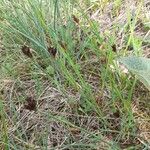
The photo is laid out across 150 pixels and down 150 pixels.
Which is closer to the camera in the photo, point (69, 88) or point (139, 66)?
point (139, 66)

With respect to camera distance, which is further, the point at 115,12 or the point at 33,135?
the point at 115,12

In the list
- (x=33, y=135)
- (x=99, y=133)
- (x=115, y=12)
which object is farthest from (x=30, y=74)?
(x=115, y=12)

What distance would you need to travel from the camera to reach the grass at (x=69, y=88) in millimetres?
1170

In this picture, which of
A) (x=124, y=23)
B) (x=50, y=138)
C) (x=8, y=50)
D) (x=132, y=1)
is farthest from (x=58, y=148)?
(x=132, y=1)

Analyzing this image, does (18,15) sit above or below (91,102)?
above

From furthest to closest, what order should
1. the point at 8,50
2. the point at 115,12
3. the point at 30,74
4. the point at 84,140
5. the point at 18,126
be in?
the point at 115,12, the point at 8,50, the point at 30,74, the point at 18,126, the point at 84,140

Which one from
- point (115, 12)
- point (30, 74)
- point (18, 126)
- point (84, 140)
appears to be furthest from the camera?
point (115, 12)

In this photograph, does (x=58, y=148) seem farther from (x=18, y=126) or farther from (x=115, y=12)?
(x=115, y=12)

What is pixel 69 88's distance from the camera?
1.36 metres

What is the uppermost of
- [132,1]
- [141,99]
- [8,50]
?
[8,50]

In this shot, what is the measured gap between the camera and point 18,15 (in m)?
1.55

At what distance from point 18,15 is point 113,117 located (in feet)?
1.97

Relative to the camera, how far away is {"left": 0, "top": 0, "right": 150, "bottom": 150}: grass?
46.1 inches

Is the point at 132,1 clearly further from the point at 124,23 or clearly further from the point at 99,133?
the point at 99,133
